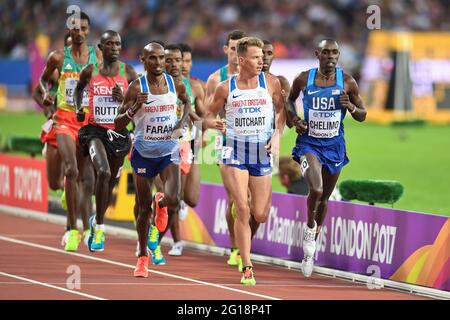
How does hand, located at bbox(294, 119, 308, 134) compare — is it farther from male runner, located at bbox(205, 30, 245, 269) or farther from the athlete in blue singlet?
male runner, located at bbox(205, 30, 245, 269)

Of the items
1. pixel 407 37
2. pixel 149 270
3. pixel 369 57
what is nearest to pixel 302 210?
pixel 149 270

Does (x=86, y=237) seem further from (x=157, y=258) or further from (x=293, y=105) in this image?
(x=293, y=105)

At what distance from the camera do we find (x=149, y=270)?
14688 millimetres

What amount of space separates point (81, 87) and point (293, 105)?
281cm

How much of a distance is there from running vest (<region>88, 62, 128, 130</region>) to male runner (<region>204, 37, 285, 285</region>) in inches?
80.1

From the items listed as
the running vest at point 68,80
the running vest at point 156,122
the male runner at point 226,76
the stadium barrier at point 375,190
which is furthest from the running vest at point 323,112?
the running vest at point 68,80

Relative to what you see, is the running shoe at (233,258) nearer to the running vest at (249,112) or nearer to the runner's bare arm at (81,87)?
the running vest at (249,112)

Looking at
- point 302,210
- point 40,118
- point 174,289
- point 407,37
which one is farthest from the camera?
point 40,118

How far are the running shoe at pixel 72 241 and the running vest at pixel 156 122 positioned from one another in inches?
98.9

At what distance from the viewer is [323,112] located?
14.6 metres

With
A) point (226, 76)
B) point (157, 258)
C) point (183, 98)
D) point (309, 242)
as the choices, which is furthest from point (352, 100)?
point (157, 258)

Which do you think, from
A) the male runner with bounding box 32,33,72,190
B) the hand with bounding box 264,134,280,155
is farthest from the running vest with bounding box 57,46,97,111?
the hand with bounding box 264,134,280,155
